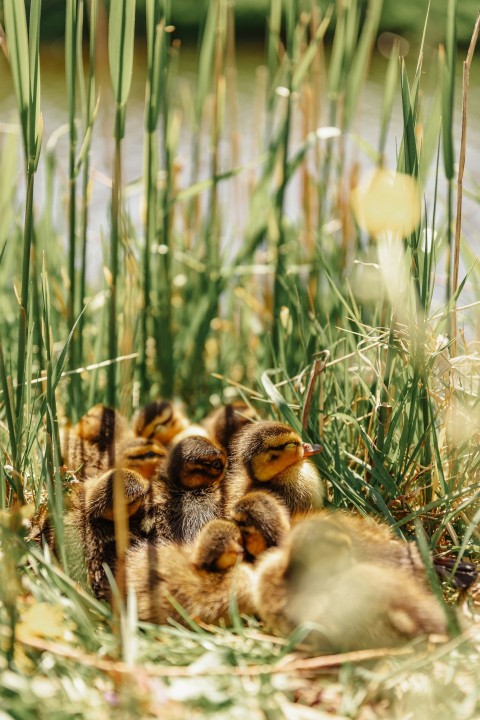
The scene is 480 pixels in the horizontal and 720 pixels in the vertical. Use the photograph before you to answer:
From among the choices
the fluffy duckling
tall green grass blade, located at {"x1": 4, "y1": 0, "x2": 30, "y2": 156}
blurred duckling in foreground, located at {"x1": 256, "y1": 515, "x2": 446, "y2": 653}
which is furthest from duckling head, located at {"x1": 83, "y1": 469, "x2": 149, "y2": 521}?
tall green grass blade, located at {"x1": 4, "y1": 0, "x2": 30, "y2": 156}

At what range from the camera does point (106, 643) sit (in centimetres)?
142

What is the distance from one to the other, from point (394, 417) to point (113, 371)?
80cm

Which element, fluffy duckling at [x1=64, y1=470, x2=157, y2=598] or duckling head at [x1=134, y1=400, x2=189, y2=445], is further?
duckling head at [x1=134, y1=400, x2=189, y2=445]

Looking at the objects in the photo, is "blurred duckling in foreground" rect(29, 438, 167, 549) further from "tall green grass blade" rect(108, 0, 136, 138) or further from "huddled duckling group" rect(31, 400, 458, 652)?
"tall green grass blade" rect(108, 0, 136, 138)

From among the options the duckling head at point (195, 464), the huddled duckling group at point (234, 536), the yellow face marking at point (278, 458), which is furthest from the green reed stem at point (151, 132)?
the yellow face marking at point (278, 458)

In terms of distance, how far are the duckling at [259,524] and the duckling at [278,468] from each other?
150 mm

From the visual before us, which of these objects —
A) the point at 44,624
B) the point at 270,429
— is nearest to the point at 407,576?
the point at 270,429

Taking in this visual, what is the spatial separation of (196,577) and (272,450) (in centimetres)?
39

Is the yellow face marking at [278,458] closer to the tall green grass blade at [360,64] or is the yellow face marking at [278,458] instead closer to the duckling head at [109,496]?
the duckling head at [109,496]

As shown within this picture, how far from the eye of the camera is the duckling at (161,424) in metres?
2.30

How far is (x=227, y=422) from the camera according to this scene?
7.36 ft

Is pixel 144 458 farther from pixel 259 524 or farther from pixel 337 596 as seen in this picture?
pixel 337 596

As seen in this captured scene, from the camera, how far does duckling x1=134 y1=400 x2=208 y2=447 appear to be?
2299 millimetres

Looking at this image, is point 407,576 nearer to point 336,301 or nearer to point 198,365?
point 336,301
